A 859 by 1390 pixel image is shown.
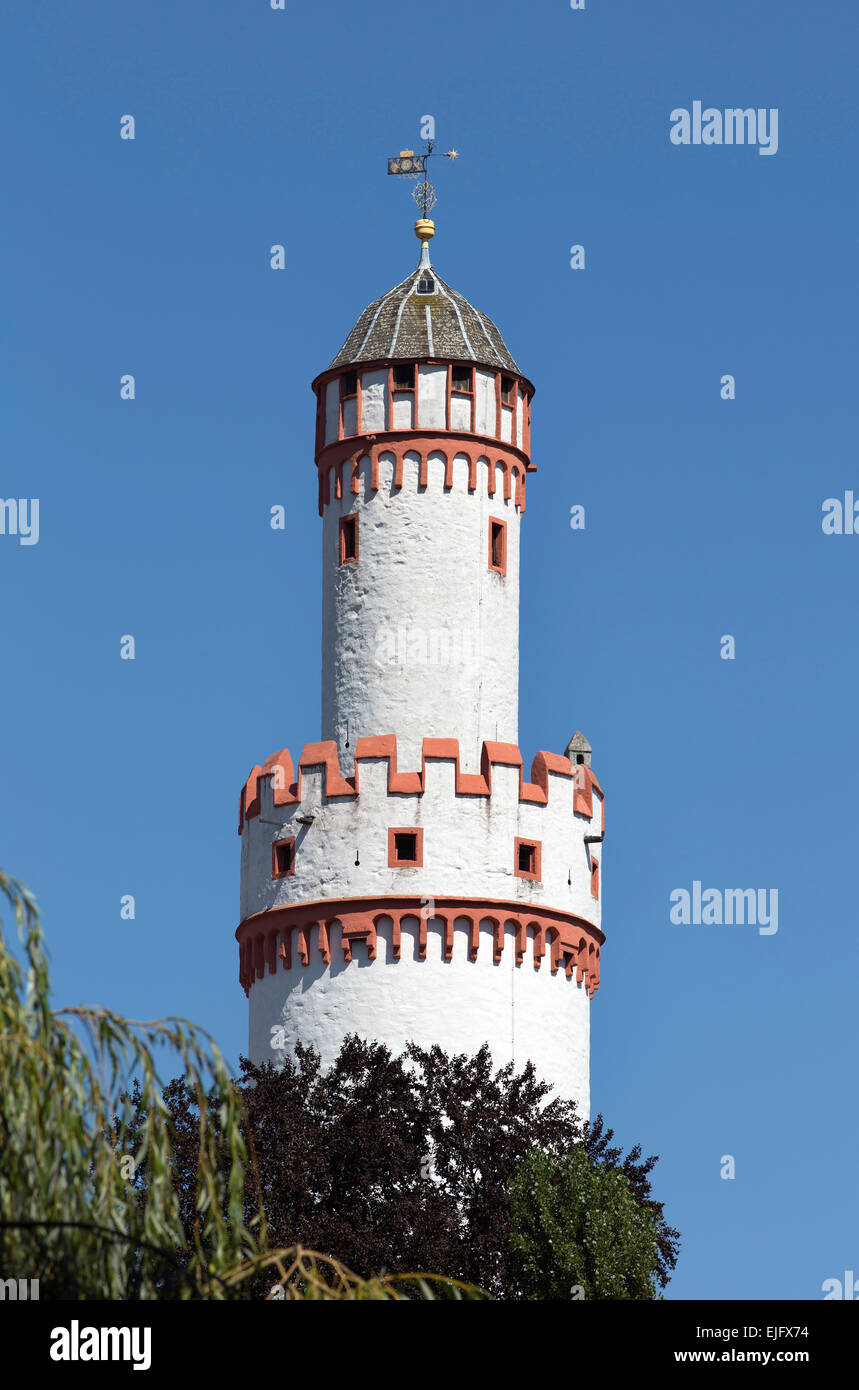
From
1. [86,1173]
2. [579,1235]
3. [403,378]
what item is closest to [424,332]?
[403,378]

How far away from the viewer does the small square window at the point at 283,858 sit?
197 feet

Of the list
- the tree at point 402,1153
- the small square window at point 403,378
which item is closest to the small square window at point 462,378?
the small square window at point 403,378

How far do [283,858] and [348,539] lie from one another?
298 inches

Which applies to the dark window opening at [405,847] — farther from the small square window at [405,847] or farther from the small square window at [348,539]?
the small square window at [348,539]

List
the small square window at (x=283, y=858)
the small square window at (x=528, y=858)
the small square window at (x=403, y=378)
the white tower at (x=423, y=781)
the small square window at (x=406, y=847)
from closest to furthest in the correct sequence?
the white tower at (x=423, y=781) < the small square window at (x=406, y=847) < the small square window at (x=528, y=858) < the small square window at (x=283, y=858) < the small square window at (x=403, y=378)

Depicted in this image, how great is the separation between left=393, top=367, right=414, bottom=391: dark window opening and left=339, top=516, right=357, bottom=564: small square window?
→ 3.13m

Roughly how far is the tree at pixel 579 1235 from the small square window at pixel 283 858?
11185 mm

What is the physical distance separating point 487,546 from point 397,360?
4695 millimetres

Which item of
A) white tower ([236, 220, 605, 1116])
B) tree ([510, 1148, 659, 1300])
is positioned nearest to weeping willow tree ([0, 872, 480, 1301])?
tree ([510, 1148, 659, 1300])
